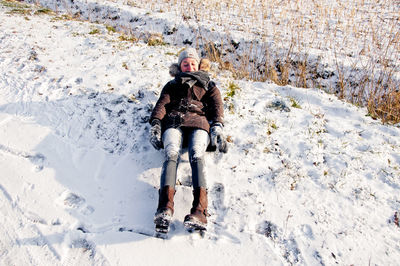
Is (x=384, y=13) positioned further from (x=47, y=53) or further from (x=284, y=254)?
(x=47, y=53)

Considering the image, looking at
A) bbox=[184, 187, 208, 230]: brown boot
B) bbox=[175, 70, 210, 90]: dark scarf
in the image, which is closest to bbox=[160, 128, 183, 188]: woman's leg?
bbox=[184, 187, 208, 230]: brown boot

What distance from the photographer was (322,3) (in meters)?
7.60

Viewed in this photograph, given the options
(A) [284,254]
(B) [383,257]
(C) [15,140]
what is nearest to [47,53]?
(C) [15,140]

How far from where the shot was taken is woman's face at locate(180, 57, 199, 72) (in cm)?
335

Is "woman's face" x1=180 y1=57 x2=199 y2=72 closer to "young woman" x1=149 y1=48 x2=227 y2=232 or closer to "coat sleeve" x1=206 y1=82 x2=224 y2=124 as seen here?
"young woman" x1=149 y1=48 x2=227 y2=232

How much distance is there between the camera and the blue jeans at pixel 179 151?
2.37m

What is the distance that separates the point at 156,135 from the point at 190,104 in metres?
0.58

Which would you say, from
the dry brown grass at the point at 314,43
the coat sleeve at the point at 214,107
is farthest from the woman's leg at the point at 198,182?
the dry brown grass at the point at 314,43

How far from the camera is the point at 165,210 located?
6.88ft

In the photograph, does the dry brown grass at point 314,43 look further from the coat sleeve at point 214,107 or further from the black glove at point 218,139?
the black glove at point 218,139

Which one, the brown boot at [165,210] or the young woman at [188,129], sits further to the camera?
the young woman at [188,129]

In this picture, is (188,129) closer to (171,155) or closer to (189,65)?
(171,155)

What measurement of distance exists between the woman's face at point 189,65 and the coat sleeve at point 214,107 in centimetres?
36

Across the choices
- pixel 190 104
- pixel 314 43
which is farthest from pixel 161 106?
pixel 314 43
